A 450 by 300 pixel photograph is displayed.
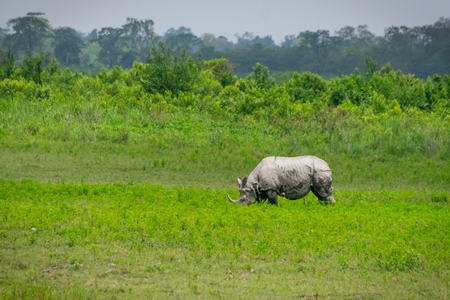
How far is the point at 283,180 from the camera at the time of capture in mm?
15250

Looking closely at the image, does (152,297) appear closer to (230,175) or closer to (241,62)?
(230,175)

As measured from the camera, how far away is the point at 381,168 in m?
21.8

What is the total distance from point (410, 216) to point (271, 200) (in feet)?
8.94

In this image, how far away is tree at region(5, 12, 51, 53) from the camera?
7312cm

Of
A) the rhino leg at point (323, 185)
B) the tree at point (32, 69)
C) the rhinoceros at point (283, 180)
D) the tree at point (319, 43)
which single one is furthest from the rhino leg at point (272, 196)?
the tree at point (319, 43)

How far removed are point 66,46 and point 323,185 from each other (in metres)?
71.4

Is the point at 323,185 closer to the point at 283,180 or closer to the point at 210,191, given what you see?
the point at 283,180

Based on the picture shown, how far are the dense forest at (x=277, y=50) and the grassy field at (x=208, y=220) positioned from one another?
50940 mm

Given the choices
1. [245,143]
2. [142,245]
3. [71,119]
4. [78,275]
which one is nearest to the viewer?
[78,275]

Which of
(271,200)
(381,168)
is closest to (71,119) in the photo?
(381,168)

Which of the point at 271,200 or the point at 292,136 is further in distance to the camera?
the point at 292,136

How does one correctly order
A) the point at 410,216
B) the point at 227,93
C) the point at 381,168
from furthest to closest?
the point at 227,93, the point at 381,168, the point at 410,216

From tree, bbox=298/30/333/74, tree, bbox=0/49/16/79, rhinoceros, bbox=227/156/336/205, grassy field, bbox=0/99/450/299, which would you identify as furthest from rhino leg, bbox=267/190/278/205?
tree, bbox=298/30/333/74

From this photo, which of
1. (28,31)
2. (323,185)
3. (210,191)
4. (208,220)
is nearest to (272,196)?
(323,185)
